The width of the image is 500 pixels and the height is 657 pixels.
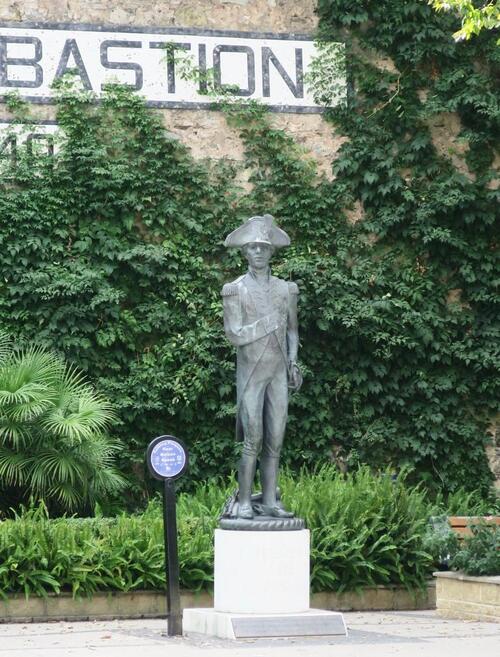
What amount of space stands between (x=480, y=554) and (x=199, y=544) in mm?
2397

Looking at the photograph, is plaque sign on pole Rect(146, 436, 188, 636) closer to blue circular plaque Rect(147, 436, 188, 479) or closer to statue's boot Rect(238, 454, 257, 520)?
blue circular plaque Rect(147, 436, 188, 479)

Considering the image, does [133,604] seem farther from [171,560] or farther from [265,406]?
[265,406]

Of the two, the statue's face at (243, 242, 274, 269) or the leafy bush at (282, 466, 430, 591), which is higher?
the statue's face at (243, 242, 274, 269)

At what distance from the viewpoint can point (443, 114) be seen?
1639cm

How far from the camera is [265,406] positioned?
9445 mm

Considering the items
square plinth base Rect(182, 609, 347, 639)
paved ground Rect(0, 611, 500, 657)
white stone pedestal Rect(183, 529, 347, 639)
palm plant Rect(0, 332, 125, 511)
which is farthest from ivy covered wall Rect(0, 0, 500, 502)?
square plinth base Rect(182, 609, 347, 639)

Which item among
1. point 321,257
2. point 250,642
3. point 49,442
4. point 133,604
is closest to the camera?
point 250,642

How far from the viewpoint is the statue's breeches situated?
9297 mm

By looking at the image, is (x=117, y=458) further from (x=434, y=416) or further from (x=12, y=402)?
(x=434, y=416)

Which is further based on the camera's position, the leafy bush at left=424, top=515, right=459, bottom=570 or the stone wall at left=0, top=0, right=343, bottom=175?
the stone wall at left=0, top=0, right=343, bottom=175

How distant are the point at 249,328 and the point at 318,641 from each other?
90.4 inches

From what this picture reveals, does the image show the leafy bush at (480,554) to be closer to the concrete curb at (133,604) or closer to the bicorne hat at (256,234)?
the concrete curb at (133,604)

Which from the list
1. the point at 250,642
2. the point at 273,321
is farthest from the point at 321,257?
the point at 250,642

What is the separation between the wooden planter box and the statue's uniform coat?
2.06 metres
